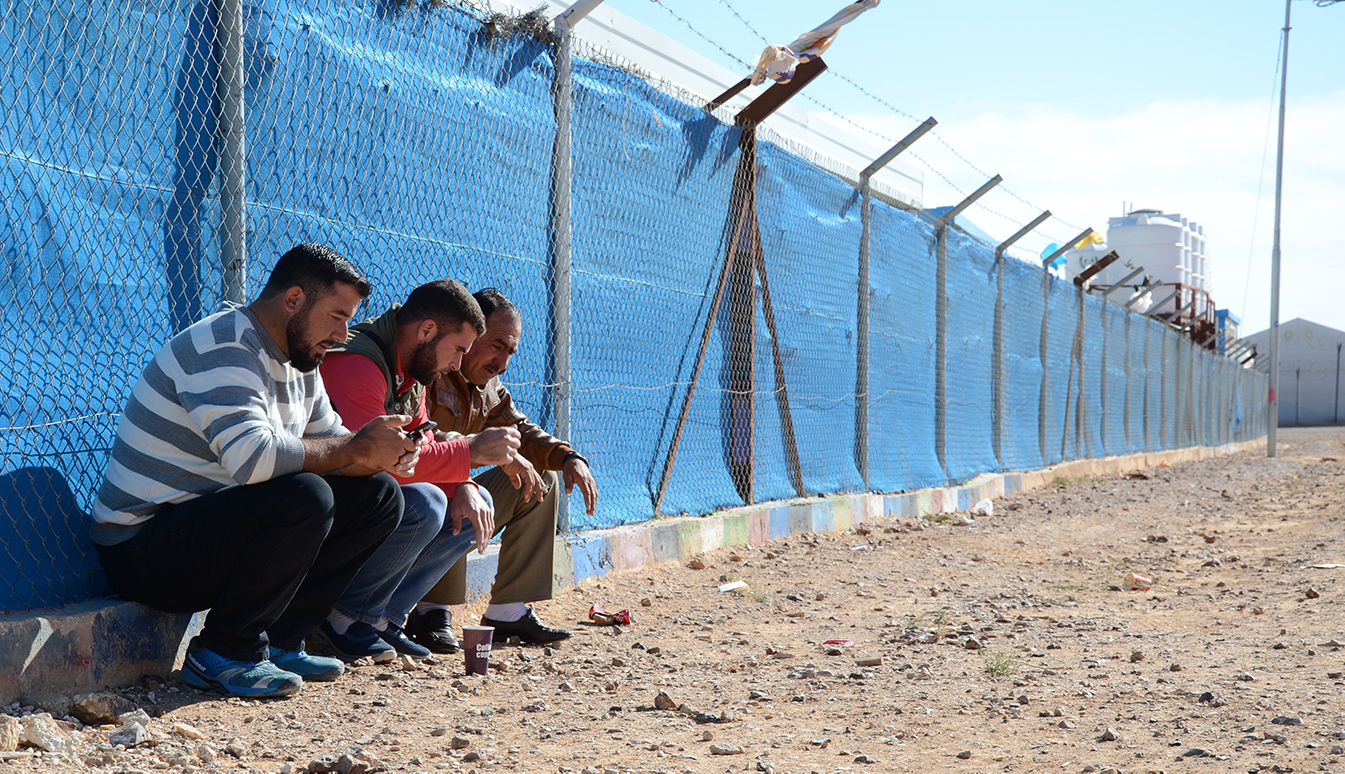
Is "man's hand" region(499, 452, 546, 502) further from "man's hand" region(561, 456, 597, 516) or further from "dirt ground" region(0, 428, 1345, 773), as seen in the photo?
"dirt ground" region(0, 428, 1345, 773)

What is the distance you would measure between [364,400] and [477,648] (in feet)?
2.72

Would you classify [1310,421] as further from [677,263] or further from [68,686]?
[68,686]

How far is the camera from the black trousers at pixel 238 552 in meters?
2.90

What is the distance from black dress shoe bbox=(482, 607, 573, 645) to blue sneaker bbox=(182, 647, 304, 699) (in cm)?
102

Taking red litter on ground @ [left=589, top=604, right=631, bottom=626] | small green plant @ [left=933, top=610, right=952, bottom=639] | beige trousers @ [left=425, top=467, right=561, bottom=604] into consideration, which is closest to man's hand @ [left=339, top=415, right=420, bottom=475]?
beige trousers @ [left=425, top=467, right=561, bottom=604]

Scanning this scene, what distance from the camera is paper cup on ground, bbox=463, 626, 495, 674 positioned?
3525 millimetres

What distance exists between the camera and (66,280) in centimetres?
304

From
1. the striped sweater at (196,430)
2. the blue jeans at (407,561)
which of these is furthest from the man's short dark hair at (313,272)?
the blue jeans at (407,561)

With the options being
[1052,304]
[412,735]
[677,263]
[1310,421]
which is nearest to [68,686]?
[412,735]

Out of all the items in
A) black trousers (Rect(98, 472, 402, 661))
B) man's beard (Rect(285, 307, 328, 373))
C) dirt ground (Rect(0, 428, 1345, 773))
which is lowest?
dirt ground (Rect(0, 428, 1345, 773))

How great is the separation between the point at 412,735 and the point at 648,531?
2838 mm

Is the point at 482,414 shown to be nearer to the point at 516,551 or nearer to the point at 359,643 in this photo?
the point at 516,551

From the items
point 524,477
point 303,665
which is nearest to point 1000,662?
point 524,477

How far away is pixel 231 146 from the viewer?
11.4ft
